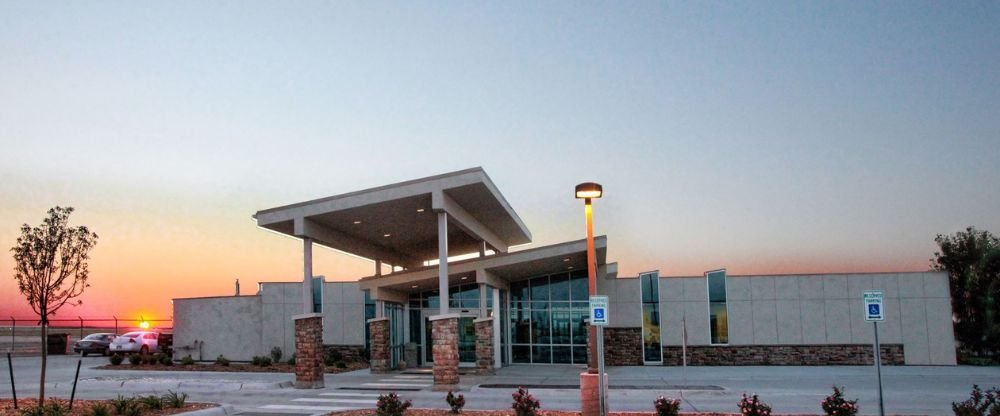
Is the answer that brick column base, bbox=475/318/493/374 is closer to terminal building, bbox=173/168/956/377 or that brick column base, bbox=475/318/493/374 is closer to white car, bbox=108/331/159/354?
terminal building, bbox=173/168/956/377

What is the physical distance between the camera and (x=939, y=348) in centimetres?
3391

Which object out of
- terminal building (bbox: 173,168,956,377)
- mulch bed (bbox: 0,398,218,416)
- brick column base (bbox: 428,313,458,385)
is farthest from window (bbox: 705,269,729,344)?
mulch bed (bbox: 0,398,218,416)

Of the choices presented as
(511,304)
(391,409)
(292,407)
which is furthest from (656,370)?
(391,409)

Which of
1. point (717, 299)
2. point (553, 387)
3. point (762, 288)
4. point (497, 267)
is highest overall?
point (497, 267)

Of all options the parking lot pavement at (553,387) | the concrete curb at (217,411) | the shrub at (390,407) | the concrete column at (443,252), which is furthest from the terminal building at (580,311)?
the shrub at (390,407)

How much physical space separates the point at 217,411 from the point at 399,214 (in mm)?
9040

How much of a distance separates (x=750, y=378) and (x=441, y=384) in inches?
398

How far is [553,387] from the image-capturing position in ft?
74.8

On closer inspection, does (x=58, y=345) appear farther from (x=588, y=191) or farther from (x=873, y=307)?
(x=873, y=307)

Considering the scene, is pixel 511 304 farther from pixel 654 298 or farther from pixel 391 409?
pixel 391 409

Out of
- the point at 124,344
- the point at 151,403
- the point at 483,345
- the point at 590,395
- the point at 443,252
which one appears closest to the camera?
the point at 590,395

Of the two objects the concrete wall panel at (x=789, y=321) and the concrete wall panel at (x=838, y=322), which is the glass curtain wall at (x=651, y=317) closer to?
the concrete wall panel at (x=789, y=321)

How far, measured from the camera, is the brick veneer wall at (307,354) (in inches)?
900

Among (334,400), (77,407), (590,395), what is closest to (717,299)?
(334,400)
